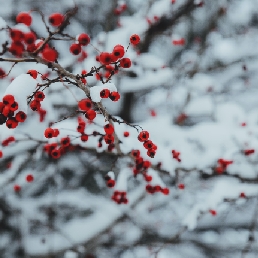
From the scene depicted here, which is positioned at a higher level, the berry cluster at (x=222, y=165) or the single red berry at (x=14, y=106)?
the berry cluster at (x=222, y=165)

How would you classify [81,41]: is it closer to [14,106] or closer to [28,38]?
[28,38]

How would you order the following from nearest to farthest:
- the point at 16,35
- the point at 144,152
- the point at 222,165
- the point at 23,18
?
the point at 16,35 < the point at 23,18 < the point at 144,152 < the point at 222,165

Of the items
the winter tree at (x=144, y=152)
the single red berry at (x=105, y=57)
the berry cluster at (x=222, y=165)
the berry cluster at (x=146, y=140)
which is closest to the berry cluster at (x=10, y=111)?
the single red berry at (x=105, y=57)

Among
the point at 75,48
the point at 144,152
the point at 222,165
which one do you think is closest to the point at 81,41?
the point at 75,48

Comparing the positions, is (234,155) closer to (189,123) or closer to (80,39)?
(80,39)

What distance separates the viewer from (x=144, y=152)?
229cm

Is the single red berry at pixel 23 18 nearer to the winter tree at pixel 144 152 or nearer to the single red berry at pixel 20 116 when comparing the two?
the single red berry at pixel 20 116

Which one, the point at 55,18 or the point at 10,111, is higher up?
the point at 55,18

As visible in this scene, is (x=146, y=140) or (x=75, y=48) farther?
(x=146, y=140)

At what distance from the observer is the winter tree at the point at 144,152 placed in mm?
2975

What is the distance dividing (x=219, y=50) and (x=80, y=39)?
15.0 ft

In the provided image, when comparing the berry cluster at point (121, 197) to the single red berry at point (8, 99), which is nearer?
the single red berry at point (8, 99)

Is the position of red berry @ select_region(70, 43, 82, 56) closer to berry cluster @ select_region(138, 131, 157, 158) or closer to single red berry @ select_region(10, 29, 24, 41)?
single red berry @ select_region(10, 29, 24, 41)

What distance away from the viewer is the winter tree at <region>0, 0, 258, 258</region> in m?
2.97
